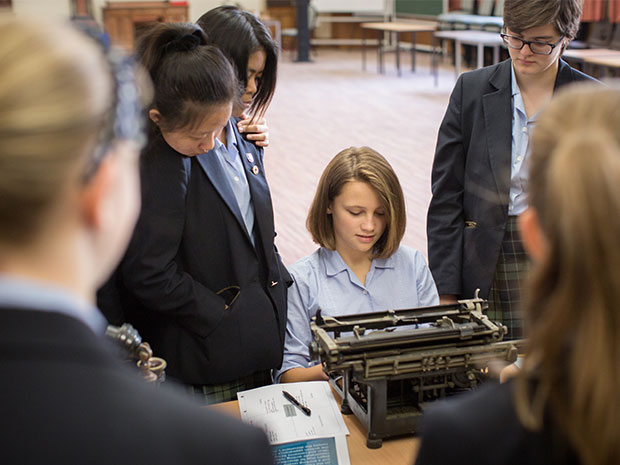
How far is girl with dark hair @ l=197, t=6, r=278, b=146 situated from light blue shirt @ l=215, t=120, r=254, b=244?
48 millimetres

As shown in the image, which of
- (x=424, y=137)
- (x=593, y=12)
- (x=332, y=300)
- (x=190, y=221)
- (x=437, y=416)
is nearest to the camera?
(x=437, y=416)

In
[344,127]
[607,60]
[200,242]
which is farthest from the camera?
[344,127]

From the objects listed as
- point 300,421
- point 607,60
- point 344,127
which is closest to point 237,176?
Result: point 300,421

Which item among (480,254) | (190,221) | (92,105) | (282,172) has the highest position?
(92,105)

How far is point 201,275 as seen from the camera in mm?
2004

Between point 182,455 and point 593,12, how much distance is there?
9.88 m

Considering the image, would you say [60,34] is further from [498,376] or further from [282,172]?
[282,172]

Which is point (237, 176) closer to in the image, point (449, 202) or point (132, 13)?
point (449, 202)

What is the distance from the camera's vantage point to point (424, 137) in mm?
7836

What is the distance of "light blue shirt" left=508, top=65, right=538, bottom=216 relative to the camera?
2227 mm

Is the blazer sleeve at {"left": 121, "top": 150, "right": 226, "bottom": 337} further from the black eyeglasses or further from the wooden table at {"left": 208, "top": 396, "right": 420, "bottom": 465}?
the black eyeglasses

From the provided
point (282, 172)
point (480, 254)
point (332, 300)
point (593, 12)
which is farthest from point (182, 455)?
point (593, 12)

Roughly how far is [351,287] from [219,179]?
571mm

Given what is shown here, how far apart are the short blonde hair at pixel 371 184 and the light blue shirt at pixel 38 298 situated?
161 centimetres
